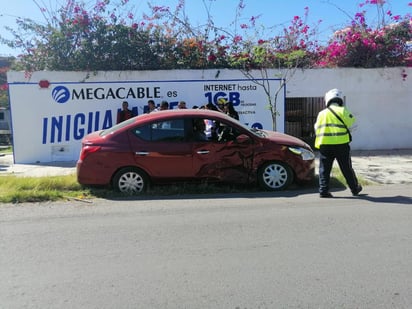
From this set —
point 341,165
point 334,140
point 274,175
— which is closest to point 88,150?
point 274,175

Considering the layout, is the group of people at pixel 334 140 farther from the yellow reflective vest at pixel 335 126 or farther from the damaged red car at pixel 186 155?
the damaged red car at pixel 186 155

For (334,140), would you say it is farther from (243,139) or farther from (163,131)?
(163,131)

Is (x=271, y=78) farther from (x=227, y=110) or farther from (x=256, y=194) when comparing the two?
(x=256, y=194)

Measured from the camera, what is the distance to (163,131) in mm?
7688

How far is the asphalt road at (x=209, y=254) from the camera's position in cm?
349

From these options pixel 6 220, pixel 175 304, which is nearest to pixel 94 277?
pixel 175 304

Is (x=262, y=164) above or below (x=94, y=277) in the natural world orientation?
above

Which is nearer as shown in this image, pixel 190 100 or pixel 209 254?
→ pixel 209 254

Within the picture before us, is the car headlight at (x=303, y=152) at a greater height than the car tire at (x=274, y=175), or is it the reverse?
the car headlight at (x=303, y=152)

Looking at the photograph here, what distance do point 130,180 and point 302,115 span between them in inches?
283

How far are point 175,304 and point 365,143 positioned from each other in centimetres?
1072

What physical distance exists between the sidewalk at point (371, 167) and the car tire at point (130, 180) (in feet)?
8.21

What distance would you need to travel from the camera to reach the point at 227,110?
11016 mm

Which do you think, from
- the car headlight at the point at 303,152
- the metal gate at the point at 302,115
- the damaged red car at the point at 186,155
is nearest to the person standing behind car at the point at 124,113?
the damaged red car at the point at 186,155
